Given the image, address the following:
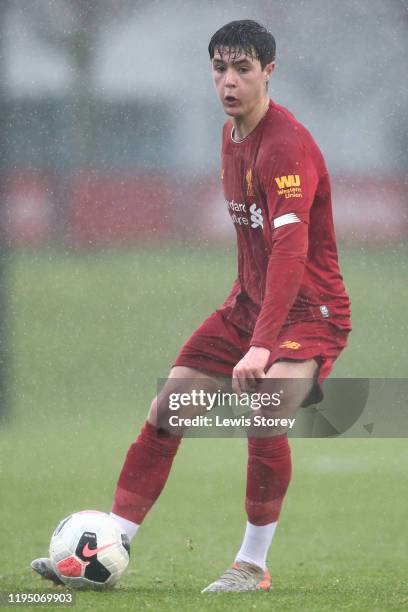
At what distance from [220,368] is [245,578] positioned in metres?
0.62

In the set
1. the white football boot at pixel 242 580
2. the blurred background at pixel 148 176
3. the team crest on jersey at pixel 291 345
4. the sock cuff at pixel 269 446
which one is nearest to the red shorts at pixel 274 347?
the team crest on jersey at pixel 291 345

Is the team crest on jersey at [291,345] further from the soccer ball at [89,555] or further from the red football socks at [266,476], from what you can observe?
the soccer ball at [89,555]

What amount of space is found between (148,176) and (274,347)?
5040 millimetres

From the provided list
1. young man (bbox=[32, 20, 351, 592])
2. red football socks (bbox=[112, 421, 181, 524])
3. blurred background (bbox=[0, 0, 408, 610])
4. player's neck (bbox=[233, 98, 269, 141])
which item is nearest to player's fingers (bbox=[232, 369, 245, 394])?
young man (bbox=[32, 20, 351, 592])

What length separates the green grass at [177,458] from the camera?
3.82 meters

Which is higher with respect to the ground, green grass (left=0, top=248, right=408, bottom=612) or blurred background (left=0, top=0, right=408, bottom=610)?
blurred background (left=0, top=0, right=408, bottom=610)

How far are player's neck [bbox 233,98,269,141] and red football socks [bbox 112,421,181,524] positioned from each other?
0.90 metres

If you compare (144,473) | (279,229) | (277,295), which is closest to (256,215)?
(279,229)

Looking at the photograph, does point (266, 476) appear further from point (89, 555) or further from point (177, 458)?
point (177, 458)

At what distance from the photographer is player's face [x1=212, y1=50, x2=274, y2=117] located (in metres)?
3.40

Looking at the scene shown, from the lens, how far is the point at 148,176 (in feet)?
27.5

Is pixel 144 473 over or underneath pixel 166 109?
underneath

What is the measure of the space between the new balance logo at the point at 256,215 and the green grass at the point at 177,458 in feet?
3.43

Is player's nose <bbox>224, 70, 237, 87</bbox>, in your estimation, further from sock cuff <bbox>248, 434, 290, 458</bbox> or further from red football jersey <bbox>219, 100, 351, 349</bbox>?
sock cuff <bbox>248, 434, 290, 458</bbox>
